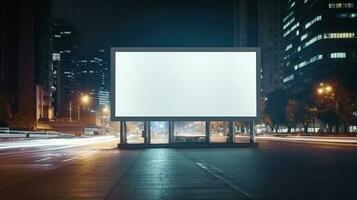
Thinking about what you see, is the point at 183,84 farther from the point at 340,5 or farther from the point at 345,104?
the point at 340,5

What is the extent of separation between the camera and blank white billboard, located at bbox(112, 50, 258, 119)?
5569cm

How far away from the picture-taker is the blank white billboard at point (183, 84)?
2192 inches

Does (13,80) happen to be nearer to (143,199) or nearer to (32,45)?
(32,45)

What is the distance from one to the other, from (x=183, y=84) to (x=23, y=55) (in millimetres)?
113130

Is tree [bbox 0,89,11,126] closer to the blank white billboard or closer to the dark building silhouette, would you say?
the dark building silhouette

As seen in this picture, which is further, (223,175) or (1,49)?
(1,49)

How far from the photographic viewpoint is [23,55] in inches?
6284

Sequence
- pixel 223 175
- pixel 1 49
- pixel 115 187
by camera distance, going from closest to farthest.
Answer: pixel 115 187 → pixel 223 175 → pixel 1 49

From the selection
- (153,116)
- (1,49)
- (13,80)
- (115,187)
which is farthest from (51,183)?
(13,80)

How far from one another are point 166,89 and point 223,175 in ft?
112

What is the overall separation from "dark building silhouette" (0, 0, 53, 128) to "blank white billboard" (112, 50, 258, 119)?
3919 inches

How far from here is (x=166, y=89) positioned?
5594 cm

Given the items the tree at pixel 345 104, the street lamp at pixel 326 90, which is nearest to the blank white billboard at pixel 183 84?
the street lamp at pixel 326 90

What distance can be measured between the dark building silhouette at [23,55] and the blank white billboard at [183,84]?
99.5 m
